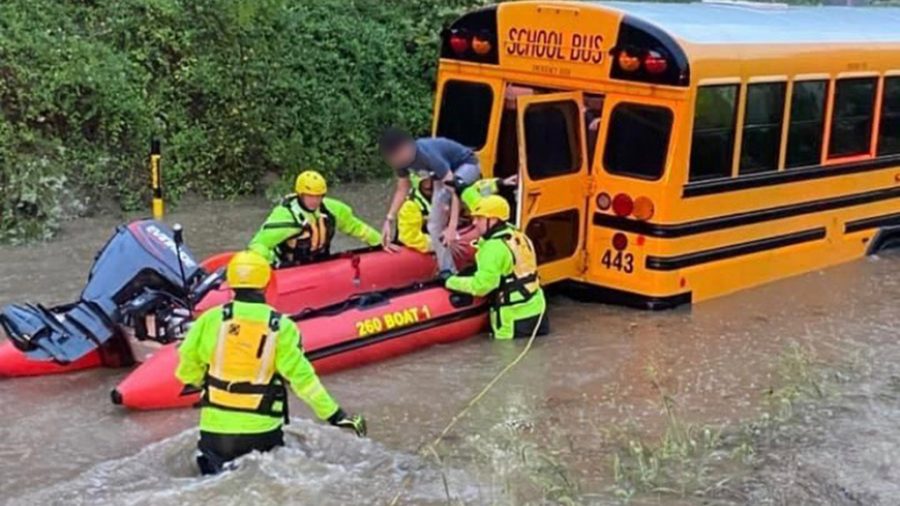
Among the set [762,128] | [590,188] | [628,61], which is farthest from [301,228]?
[762,128]

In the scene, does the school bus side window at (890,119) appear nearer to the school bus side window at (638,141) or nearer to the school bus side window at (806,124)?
the school bus side window at (806,124)

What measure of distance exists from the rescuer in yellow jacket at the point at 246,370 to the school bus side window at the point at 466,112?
15.8 ft

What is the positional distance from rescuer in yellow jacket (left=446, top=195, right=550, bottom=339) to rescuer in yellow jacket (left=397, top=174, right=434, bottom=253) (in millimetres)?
693

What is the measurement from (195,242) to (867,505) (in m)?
7.68

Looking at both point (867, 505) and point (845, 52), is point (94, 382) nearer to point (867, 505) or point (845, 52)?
point (867, 505)

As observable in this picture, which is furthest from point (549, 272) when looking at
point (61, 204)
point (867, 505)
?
point (61, 204)

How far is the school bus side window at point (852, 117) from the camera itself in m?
11.6

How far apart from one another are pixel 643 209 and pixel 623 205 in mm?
173

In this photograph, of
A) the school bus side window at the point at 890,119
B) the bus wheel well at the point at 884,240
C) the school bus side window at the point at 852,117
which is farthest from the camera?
the bus wheel well at the point at 884,240

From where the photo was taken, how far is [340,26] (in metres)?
16.8

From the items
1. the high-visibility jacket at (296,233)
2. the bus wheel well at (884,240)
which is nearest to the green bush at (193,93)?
the high-visibility jacket at (296,233)

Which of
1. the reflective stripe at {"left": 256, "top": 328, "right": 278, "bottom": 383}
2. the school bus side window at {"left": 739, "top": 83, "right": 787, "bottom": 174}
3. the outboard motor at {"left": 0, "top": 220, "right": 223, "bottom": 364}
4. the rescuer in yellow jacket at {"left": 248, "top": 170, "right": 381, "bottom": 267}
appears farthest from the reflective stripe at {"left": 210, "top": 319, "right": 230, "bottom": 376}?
the school bus side window at {"left": 739, "top": 83, "right": 787, "bottom": 174}

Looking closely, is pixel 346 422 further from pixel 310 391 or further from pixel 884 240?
pixel 884 240

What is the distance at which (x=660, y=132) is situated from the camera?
10148 millimetres
